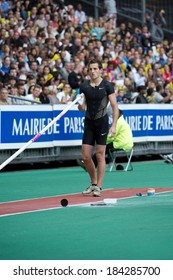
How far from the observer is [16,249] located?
11289mm

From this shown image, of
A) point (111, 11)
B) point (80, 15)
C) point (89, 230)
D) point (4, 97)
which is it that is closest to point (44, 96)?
point (4, 97)

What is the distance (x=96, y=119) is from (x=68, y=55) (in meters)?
12.7

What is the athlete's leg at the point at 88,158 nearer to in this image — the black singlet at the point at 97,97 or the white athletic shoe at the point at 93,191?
the white athletic shoe at the point at 93,191

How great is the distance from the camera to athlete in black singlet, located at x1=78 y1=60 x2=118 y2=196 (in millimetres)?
17469

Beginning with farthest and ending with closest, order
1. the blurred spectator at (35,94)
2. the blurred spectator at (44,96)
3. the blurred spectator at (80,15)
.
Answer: the blurred spectator at (80,15)
the blurred spectator at (44,96)
the blurred spectator at (35,94)

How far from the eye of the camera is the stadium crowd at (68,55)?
2664 centimetres

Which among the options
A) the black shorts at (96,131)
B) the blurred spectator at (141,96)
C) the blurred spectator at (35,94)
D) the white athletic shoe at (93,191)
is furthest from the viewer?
the blurred spectator at (141,96)

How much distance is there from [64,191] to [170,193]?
6.51ft

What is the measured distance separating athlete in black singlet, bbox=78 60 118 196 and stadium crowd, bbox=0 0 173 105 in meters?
6.54

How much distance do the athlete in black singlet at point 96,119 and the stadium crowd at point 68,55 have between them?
6536 millimetres

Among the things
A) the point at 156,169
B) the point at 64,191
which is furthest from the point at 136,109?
the point at 64,191

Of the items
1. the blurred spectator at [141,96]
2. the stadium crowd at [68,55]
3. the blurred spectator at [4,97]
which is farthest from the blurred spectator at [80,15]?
the blurred spectator at [4,97]

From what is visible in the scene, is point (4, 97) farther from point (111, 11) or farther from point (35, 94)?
point (111, 11)

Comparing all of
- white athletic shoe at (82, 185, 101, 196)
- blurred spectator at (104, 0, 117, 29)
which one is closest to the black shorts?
white athletic shoe at (82, 185, 101, 196)
